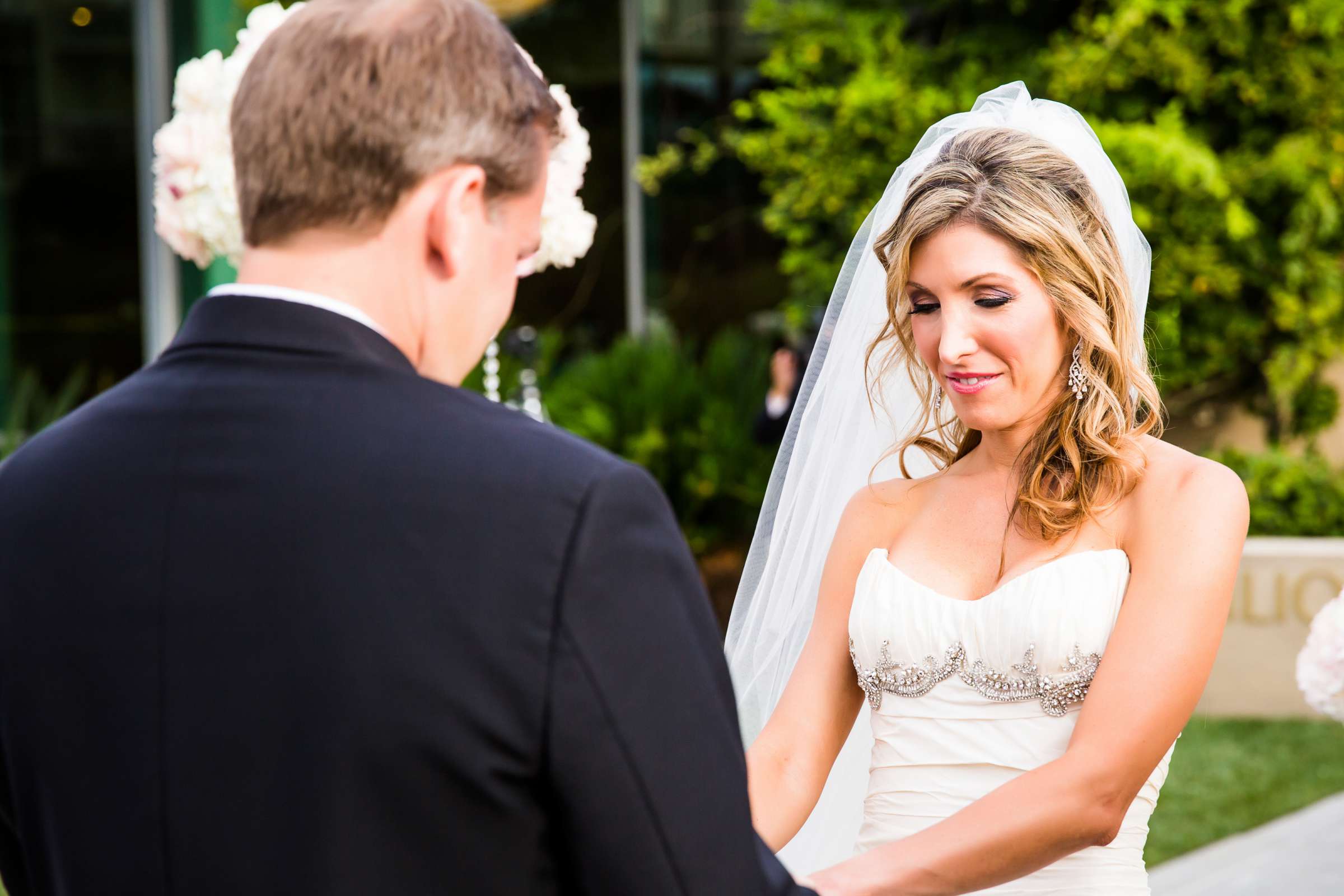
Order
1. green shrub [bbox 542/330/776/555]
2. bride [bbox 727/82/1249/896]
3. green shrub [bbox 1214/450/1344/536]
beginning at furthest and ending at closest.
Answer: green shrub [bbox 542/330/776/555] < green shrub [bbox 1214/450/1344/536] < bride [bbox 727/82/1249/896]

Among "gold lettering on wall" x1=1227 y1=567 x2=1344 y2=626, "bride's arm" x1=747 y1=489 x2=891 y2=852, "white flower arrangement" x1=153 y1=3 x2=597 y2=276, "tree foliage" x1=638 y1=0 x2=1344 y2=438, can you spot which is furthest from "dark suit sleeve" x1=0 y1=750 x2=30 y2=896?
"gold lettering on wall" x1=1227 y1=567 x2=1344 y2=626

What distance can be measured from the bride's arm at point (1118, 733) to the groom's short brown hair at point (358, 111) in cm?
126

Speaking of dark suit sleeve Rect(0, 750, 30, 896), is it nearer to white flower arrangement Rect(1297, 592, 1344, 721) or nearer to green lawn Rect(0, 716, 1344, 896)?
white flower arrangement Rect(1297, 592, 1344, 721)

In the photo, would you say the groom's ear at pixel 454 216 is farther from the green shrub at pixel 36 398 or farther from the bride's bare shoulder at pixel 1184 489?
the green shrub at pixel 36 398

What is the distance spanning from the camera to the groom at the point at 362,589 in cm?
109

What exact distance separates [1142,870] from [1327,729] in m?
5.32

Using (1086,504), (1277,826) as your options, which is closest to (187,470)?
(1086,504)

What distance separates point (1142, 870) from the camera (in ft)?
8.00

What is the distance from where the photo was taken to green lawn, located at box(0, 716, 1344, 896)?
18.9ft

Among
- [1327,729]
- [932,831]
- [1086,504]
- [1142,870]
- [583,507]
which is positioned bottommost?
[1327,729]

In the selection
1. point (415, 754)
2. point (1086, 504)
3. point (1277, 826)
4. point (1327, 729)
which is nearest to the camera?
point (415, 754)

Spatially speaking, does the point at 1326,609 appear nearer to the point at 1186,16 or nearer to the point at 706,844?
the point at 706,844

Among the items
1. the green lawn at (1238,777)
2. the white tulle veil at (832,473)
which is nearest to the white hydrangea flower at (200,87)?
the white tulle veil at (832,473)

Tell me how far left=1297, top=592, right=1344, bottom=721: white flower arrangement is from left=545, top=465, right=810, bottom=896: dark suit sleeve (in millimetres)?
1824
